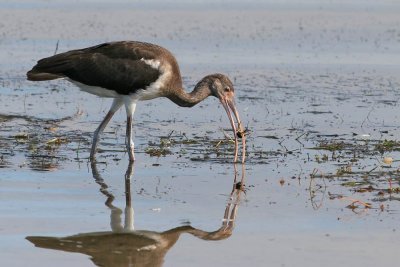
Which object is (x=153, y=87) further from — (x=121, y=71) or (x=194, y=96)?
(x=194, y=96)

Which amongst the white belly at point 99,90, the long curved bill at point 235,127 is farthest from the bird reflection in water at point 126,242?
the white belly at point 99,90

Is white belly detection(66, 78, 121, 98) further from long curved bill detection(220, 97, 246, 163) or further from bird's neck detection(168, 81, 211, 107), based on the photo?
long curved bill detection(220, 97, 246, 163)

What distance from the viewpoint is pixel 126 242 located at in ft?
29.3

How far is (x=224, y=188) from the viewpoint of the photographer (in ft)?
36.4

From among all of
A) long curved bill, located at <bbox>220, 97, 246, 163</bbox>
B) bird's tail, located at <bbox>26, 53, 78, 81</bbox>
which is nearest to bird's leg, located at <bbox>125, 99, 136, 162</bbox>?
bird's tail, located at <bbox>26, 53, 78, 81</bbox>

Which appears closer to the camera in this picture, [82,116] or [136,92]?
[136,92]

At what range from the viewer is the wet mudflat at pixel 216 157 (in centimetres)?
891

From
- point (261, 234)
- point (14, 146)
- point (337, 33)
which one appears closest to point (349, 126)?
point (14, 146)

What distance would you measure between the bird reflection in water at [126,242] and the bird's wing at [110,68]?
3149 mm

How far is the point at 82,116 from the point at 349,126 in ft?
11.6

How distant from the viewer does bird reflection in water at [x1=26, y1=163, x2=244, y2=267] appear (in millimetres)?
8438

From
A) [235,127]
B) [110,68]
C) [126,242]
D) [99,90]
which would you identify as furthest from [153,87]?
[126,242]

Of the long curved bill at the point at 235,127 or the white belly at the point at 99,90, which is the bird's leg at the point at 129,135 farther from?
the long curved bill at the point at 235,127

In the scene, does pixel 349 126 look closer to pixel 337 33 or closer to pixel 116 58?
pixel 116 58
